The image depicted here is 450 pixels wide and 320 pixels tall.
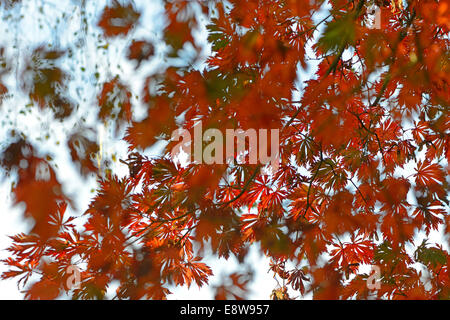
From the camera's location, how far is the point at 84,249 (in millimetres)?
1494

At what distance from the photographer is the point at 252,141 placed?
1.52m

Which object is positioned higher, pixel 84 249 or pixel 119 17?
pixel 119 17

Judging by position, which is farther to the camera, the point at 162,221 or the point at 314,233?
the point at 314,233

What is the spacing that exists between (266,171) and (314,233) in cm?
35

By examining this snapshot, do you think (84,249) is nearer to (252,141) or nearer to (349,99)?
(252,141)

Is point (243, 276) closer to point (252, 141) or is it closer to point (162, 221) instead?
point (162, 221)
